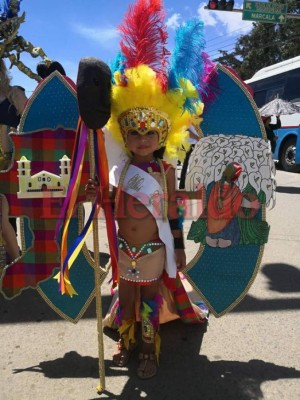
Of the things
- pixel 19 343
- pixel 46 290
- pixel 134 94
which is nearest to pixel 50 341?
pixel 19 343

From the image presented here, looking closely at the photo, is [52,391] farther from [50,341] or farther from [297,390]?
[297,390]

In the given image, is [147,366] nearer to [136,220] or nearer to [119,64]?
[136,220]

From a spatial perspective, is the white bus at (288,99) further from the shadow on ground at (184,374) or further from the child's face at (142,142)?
the child's face at (142,142)

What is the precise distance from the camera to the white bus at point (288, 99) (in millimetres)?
10672

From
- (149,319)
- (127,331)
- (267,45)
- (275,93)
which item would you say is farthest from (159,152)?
(267,45)

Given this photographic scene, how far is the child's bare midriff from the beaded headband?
15.9 inches

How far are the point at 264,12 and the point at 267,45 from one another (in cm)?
2154

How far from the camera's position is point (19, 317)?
9.49 ft

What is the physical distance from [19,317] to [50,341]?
0.46 meters

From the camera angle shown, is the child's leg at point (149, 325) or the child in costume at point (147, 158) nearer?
the child in costume at point (147, 158)

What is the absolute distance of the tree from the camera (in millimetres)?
29062

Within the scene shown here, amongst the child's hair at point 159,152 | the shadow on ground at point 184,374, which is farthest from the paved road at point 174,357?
the child's hair at point 159,152

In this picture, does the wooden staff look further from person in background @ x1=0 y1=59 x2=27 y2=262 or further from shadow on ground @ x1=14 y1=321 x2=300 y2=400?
person in background @ x1=0 y1=59 x2=27 y2=262

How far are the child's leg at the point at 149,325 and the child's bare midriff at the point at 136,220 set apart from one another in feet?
1.02
